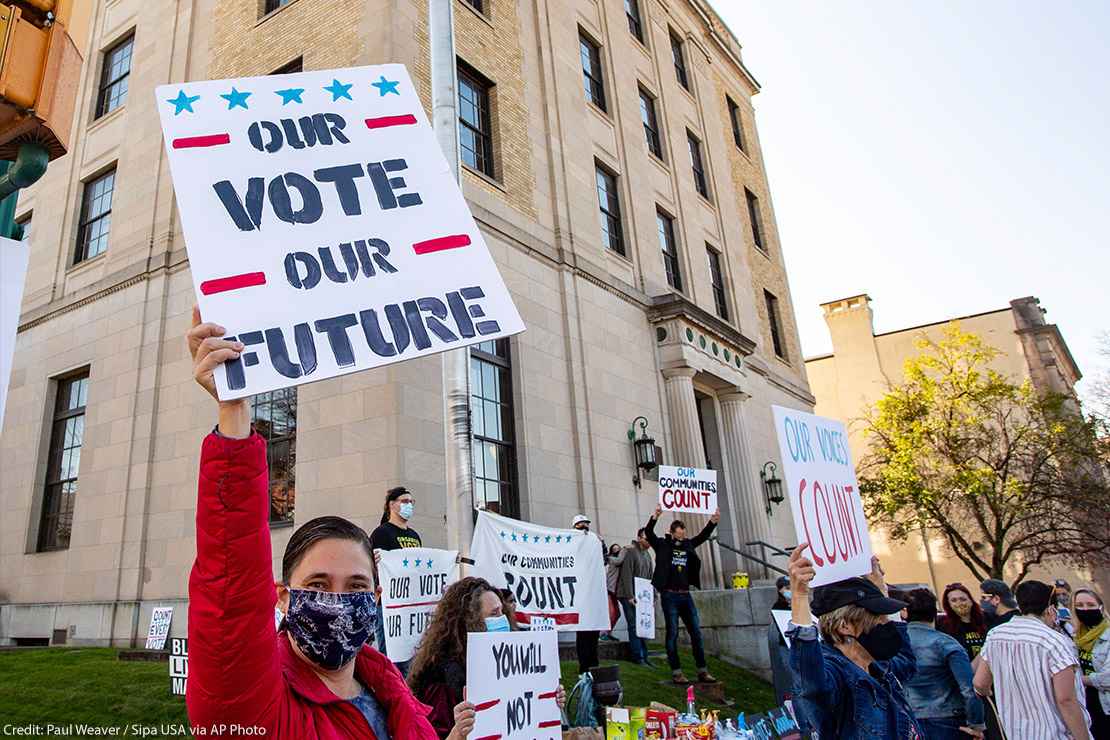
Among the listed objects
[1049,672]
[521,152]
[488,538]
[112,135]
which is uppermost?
[112,135]

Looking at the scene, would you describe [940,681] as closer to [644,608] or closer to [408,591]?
[408,591]

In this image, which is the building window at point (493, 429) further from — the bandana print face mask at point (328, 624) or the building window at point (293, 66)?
the bandana print face mask at point (328, 624)

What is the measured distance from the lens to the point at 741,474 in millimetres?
19656

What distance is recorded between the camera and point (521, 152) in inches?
631

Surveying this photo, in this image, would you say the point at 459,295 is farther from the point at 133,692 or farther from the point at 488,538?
the point at 133,692

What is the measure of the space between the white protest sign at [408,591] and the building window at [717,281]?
1692 centimetres

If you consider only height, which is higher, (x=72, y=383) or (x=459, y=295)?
(x=72, y=383)

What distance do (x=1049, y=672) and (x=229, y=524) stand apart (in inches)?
227

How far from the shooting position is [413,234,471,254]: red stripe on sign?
3082 mm

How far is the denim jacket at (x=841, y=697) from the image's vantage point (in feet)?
12.5

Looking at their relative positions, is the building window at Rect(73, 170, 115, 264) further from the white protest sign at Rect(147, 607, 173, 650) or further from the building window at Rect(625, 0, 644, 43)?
the building window at Rect(625, 0, 644, 43)

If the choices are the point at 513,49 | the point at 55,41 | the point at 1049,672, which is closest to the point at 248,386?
the point at 55,41

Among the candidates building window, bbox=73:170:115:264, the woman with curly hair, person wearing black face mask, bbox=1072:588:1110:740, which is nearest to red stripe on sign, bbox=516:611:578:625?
the woman with curly hair

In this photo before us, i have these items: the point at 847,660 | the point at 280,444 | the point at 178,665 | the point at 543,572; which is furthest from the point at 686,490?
the point at 847,660
